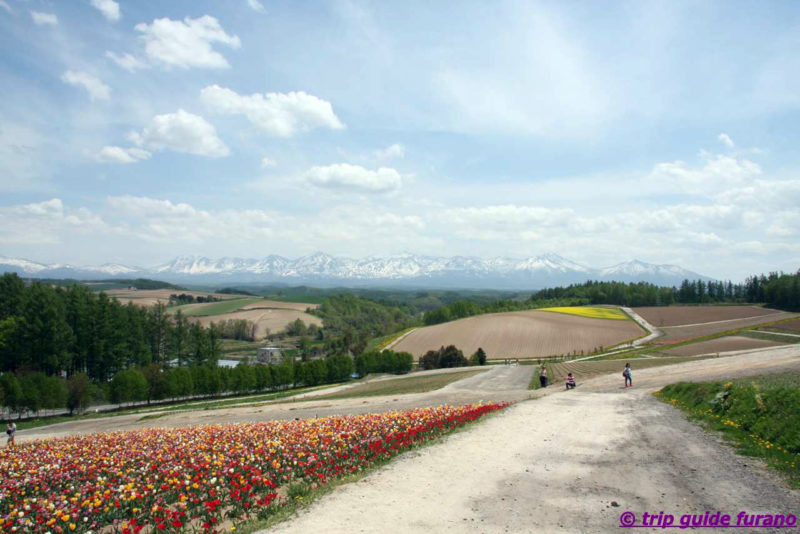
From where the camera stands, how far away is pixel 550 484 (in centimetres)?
1070

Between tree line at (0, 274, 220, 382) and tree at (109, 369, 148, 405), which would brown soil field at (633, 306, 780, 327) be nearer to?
tree line at (0, 274, 220, 382)

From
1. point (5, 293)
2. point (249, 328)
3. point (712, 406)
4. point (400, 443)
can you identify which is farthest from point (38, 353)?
point (249, 328)

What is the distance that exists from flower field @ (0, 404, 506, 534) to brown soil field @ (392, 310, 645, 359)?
74578 millimetres

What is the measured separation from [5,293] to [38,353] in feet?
82.4

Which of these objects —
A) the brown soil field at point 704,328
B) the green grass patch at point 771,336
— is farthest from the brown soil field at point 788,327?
the brown soil field at point 704,328

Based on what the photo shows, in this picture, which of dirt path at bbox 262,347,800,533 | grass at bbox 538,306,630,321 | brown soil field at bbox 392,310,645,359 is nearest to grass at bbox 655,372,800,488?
dirt path at bbox 262,347,800,533

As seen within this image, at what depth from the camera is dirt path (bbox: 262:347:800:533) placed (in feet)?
28.4

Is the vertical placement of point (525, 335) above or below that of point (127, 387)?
above

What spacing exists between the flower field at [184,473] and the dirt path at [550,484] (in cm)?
167

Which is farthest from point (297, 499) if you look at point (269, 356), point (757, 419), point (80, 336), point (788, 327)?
point (269, 356)

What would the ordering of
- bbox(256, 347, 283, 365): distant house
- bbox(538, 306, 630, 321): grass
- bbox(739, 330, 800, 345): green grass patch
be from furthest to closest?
1. bbox(538, 306, 630, 321): grass
2. bbox(256, 347, 283, 365): distant house
3. bbox(739, 330, 800, 345): green grass patch

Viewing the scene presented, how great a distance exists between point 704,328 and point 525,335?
38445 millimetres

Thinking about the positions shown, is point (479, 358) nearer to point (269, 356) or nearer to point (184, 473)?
point (269, 356)

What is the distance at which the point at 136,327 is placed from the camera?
8250 cm
